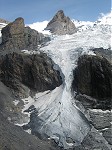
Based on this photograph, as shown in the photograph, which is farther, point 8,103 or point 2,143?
point 8,103

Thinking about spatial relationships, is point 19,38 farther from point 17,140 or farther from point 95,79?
point 17,140

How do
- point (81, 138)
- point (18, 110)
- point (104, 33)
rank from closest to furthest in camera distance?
1. point (81, 138)
2. point (18, 110)
3. point (104, 33)

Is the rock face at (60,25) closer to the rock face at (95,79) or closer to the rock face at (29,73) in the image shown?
the rock face at (29,73)

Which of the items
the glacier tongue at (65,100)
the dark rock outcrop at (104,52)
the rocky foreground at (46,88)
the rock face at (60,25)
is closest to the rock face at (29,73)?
the rocky foreground at (46,88)

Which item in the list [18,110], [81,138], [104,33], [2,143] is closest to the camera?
[2,143]

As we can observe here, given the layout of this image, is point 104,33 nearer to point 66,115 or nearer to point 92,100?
point 92,100


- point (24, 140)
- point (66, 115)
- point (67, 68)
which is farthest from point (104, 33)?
point (24, 140)

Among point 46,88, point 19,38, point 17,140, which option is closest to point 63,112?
point 46,88
